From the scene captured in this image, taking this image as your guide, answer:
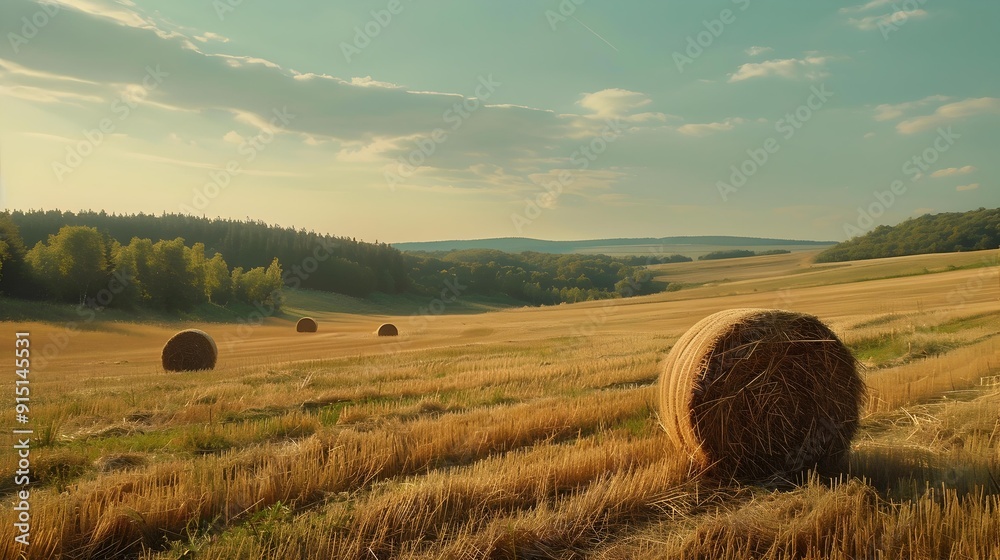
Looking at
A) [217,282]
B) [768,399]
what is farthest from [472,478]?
[217,282]

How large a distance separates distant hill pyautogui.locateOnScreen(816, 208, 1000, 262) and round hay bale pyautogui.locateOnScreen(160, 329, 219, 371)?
275 ft

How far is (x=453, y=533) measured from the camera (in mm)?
5043

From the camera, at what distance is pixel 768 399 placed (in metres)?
6.99

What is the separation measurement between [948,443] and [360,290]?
103594 mm

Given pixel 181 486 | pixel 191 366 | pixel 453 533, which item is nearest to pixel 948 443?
pixel 453 533

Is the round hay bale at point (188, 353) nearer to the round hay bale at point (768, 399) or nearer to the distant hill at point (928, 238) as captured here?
the round hay bale at point (768, 399)

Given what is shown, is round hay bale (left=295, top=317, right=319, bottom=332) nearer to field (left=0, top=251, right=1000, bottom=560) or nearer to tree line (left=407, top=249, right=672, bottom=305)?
field (left=0, top=251, right=1000, bottom=560)

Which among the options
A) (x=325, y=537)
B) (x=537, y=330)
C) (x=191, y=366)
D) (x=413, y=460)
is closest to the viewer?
(x=325, y=537)

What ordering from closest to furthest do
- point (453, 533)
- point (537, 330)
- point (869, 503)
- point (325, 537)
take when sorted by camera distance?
point (325, 537) → point (453, 533) → point (869, 503) → point (537, 330)

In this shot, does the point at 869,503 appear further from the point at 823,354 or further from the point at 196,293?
the point at 196,293

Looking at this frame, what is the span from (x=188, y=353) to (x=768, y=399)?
20099 millimetres

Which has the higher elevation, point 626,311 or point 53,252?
point 53,252

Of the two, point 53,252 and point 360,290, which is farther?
point 360,290

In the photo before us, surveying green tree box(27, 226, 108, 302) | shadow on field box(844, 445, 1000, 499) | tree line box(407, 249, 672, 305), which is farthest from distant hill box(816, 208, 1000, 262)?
green tree box(27, 226, 108, 302)
